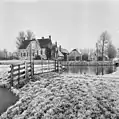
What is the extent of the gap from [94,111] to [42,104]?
1883 millimetres

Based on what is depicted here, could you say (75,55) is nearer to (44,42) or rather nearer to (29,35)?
(44,42)

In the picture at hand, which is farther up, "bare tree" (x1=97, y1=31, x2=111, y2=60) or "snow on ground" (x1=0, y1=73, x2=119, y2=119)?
"bare tree" (x1=97, y1=31, x2=111, y2=60)

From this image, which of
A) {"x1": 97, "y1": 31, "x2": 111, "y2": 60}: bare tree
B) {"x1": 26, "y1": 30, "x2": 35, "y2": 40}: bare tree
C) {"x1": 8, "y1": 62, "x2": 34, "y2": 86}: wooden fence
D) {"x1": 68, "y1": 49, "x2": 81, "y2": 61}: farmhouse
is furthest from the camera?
{"x1": 26, "y1": 30, "x2": 35, "y2": 40}: bare tree

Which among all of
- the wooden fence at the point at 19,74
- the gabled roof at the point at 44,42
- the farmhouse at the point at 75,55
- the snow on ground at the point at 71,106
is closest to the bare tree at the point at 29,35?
the gabled roof at the point at 44,42

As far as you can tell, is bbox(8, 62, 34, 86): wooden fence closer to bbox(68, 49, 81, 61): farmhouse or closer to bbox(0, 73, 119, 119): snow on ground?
bbox(0, 73, 119, 119): snow on ground

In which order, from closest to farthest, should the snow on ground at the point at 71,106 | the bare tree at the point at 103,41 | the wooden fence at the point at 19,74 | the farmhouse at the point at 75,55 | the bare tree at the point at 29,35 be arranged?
the snow on ground at the point at 71,106
the wooden fence at the point at 19,74
the bare tree at the point at 103,41
the farmhouse at the point at 75,55
the bare tree at the point at 29,35

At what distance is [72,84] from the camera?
6.66 m

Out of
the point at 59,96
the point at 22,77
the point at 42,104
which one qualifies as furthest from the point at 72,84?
the point at 22,77

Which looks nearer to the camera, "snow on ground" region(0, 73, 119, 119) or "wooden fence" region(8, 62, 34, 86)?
"snow on ground" region(0, 73, 119, 119)

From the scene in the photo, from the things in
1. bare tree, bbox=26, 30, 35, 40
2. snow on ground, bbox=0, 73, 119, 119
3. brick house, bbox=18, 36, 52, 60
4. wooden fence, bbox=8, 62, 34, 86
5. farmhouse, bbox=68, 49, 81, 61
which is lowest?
snow on ground, bbox=0, 73, 119, 119

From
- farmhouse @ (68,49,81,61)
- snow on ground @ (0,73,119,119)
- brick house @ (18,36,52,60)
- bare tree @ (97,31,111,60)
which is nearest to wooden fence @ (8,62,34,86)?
snow on ground @ (0,73,119,119)

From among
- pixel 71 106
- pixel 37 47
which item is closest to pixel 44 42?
pixel 37 47

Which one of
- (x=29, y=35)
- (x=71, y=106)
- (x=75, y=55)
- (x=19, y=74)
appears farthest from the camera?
(x=29, y=35)

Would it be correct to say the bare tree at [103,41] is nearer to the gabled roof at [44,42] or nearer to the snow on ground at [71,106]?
the gabled roof at [44,42]
